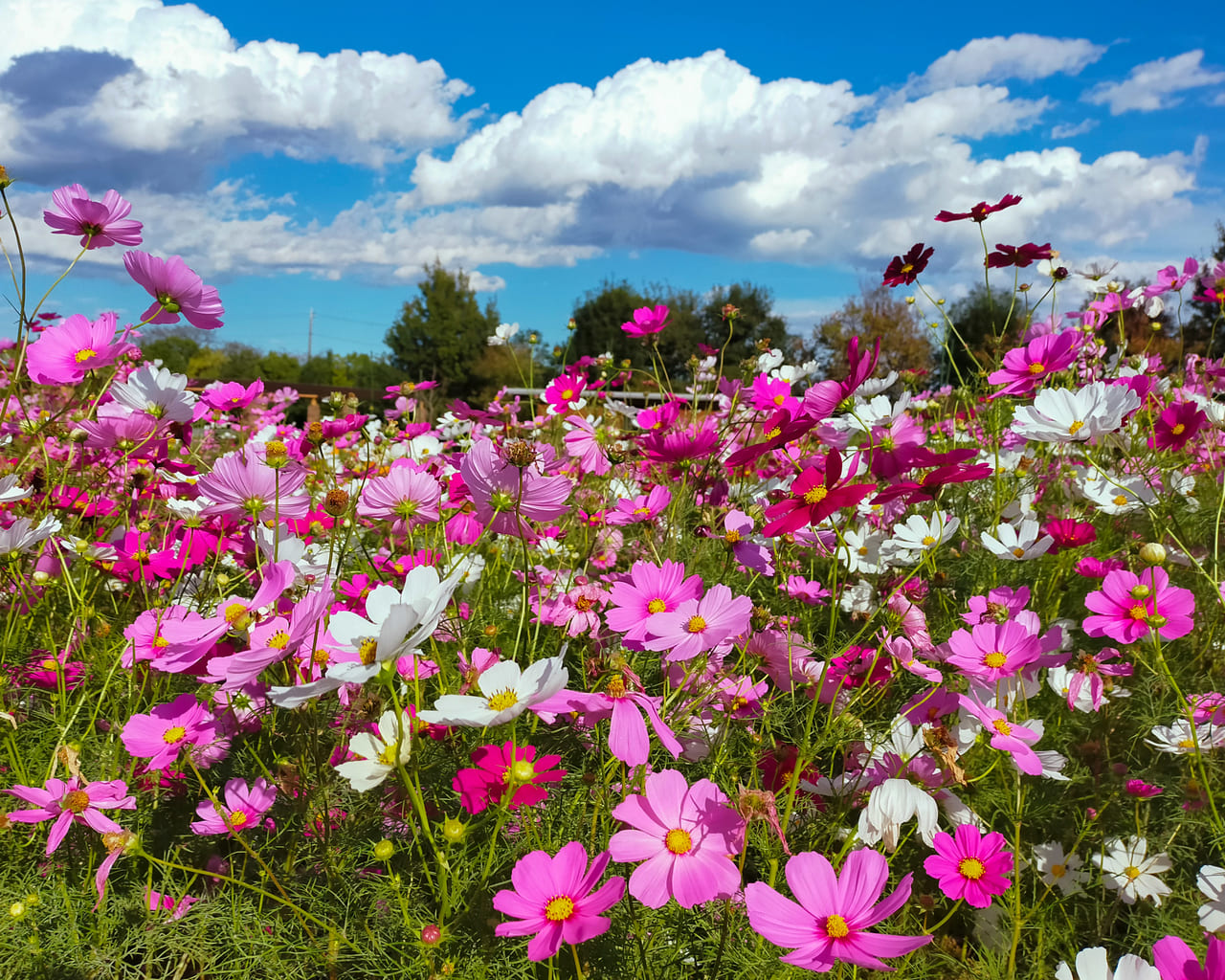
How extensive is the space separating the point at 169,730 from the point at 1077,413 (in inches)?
54.9

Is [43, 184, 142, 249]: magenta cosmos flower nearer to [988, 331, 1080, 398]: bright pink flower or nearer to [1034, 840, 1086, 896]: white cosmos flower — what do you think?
[988, 331, 1080, 398]: bright pink flower

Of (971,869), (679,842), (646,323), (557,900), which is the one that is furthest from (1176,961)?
(646,323)

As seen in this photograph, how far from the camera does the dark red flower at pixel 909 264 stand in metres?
1.58

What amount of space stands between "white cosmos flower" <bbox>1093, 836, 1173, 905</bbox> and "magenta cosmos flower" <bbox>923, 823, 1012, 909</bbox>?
1.19ft

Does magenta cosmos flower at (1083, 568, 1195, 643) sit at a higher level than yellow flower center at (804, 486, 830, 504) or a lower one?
lower

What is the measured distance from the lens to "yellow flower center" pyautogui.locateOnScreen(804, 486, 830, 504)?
0.85 m

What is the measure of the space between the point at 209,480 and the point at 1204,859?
5.51ft

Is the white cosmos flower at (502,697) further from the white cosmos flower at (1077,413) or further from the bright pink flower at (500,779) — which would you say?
the white cosmos flower at (1077,413)

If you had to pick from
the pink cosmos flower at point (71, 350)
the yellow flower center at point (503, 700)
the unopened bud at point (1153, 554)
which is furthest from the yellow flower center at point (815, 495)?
Answer: the pink cosmos flower at point (71, 350)

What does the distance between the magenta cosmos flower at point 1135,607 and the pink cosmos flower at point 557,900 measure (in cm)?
81

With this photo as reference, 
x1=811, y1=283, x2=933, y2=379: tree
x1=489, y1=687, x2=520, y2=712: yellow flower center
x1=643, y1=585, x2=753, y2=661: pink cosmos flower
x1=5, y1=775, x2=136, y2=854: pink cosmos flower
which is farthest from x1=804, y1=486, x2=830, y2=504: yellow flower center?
x1=811, y1=283, x2=933, y2=379: tree

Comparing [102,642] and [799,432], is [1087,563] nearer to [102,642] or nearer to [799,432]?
[799,432]

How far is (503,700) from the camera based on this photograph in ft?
2.22

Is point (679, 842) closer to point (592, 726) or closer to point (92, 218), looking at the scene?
point (592, 726)
